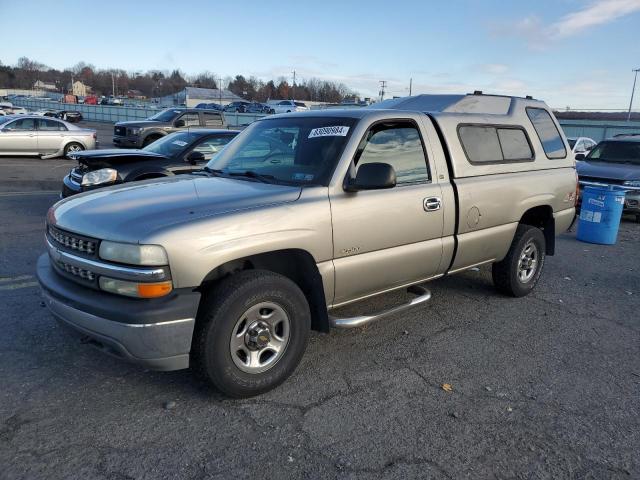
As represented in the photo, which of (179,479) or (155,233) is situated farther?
A: (155,233)

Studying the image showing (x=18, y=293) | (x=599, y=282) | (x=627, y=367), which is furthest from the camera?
(x=599, y=282)

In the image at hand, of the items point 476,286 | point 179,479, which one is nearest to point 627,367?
point 476,286

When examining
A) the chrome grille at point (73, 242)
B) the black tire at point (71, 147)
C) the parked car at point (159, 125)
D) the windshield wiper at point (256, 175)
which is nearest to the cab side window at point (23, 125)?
the black tire at point (71, 147)

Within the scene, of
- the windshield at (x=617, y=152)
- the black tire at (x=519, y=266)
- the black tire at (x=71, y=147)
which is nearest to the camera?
the black tire at (x=519, y=266)

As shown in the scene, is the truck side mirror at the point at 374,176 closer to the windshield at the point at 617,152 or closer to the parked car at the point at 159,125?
the windshield at the point at 617,152

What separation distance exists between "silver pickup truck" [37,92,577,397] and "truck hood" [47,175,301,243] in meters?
0.01

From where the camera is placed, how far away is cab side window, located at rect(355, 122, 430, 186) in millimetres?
3914

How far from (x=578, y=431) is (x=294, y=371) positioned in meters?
1.86

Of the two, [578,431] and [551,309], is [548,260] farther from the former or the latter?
[578,431]

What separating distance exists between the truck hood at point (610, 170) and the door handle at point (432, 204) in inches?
309

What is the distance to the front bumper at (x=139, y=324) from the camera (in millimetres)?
2795

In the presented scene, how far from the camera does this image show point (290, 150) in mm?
4098

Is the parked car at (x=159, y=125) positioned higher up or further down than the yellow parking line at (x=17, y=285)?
higher up

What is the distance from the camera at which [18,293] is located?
16.0 ft
